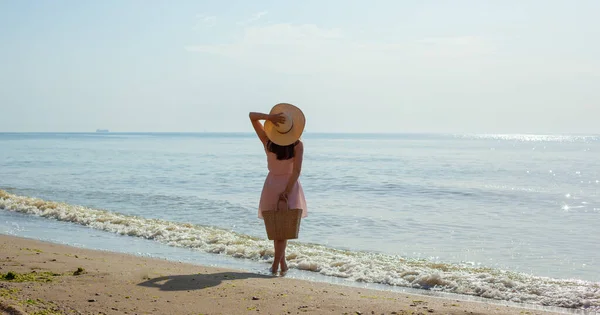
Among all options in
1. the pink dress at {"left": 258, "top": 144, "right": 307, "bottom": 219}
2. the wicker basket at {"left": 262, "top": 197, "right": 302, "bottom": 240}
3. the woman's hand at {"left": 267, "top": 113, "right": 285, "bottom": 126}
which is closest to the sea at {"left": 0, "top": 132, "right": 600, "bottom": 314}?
the wicker basket at {"left": 262, "top": 197, "right": 302, "bottom": 240}

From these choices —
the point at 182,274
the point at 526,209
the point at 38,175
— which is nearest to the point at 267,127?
the point at 182,274

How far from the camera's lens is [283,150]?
6992 mm

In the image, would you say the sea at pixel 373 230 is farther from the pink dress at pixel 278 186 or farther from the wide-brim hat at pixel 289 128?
the wide-brim hat at pixel 289 128

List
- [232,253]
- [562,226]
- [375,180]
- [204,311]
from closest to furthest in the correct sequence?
[204,311]
[232,253]
[562,226]
[375,180]

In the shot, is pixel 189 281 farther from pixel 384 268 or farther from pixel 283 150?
pixel 384 268

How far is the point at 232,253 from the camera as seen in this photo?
373 inches

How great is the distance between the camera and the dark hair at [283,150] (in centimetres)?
698

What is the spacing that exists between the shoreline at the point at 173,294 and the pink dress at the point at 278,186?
88cm

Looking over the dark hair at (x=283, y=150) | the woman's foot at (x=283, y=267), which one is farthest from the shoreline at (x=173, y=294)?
the dark hair at (x=283, y=150)

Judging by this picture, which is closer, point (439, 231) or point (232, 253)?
point (232, 253)

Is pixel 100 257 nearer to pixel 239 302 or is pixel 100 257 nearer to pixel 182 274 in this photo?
pixel 182 274

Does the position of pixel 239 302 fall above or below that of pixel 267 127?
below

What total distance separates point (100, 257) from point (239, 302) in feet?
10.2

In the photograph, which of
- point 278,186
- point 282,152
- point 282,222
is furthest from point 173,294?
point 282,152
